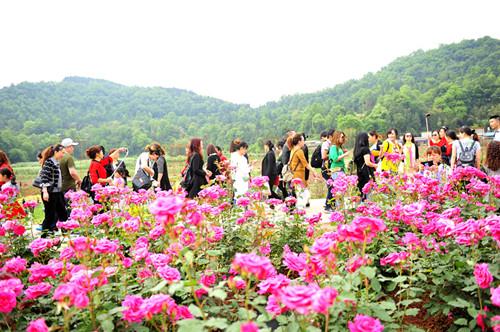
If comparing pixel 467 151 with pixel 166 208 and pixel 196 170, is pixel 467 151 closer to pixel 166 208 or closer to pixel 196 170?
pixel 196 170

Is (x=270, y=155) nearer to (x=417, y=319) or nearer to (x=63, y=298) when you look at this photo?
(x=417, y=319)

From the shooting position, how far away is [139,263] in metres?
2.55

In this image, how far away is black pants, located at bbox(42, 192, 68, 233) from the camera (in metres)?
5.81

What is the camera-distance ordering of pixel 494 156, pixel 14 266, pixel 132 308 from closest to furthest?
1. pixel 132 308
2. pixel 14 266
3. pixel 494 156

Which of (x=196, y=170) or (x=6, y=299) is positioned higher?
(x=196, y=170)

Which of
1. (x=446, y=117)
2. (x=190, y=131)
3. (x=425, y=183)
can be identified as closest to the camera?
(x=425, y=183)

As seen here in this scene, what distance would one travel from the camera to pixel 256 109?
75.4m

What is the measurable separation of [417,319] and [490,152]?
311 cm

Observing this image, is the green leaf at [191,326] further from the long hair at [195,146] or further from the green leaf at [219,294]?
the long hair at [195,146]

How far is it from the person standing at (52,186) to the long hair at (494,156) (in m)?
5.87

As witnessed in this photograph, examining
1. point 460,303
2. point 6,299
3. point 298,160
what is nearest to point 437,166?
point 298,160

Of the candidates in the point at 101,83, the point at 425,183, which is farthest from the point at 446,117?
the point at 101,83

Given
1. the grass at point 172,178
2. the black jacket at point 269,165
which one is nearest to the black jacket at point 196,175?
the grass at point 172,178

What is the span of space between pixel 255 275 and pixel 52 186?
534 centimetres
